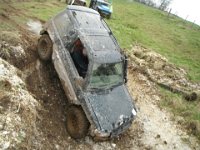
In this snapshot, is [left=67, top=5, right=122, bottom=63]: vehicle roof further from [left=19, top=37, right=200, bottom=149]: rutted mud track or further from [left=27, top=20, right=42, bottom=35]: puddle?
[left=27, top=20, right=42, bottom=35]: puddle

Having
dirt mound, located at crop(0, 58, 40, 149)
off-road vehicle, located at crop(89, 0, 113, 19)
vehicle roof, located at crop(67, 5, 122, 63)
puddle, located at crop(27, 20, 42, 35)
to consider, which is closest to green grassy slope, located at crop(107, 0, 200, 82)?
off-road vehicle, located at crop(89, 0, 113, 19)

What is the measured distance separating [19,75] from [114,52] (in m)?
2.62

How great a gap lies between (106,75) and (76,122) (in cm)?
139

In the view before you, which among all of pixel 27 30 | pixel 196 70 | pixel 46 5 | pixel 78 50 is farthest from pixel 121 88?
pixel 46 5

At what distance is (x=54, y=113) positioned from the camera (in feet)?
25.5

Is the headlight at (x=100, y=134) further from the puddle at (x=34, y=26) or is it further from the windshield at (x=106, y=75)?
the puddle at (x=34, y=26)

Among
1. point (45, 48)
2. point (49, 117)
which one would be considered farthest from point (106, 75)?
point (45, 48)

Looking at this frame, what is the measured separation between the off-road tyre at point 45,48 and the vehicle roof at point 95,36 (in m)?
1.01

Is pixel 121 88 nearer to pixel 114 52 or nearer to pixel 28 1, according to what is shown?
pixel 114 52

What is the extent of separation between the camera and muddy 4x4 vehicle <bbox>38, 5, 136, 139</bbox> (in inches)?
278

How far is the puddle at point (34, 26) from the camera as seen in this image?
38.5 ft

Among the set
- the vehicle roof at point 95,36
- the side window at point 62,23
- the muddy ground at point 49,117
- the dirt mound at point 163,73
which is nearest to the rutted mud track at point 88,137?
the muddy ground at point 49,117

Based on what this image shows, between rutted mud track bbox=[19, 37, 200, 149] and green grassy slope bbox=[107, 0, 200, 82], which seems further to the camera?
green grassy slope bbox=[107, 0, 200, 82]

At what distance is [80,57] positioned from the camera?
308 inches
